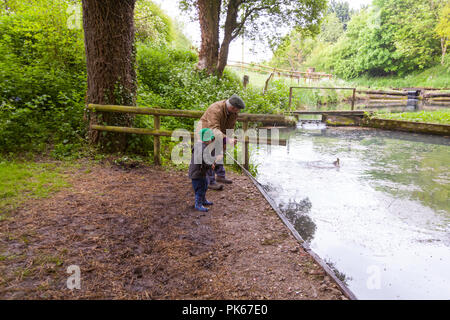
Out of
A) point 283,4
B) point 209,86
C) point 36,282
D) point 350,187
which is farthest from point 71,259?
point 283,4

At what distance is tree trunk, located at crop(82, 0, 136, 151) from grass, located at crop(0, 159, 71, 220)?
4.00 feet

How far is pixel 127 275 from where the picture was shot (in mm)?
2809

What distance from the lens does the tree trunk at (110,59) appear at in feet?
19.4

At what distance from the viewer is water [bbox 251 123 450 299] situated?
11.6 feet

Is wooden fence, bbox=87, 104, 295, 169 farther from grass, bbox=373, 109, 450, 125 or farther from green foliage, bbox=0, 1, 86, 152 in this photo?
grass, bbox=373, 109, 450, 125

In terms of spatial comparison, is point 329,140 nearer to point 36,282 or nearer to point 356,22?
point 36,282

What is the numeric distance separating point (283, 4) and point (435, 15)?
34580mm

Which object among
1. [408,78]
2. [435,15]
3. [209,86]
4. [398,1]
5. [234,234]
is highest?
[398,1]

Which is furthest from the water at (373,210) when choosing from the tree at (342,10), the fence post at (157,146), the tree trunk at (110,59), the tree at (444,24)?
the tree at (342,10)

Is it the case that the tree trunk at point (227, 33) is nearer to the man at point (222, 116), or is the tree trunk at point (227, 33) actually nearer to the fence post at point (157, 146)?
the fence post at point (157, 146)

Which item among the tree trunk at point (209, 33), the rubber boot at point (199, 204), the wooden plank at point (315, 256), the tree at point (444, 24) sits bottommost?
the wooden plank at point (315, 256)

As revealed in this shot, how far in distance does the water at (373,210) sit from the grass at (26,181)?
156 inches

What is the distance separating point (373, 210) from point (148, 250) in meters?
4.15

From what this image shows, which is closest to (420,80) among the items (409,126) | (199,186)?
(409,126)
